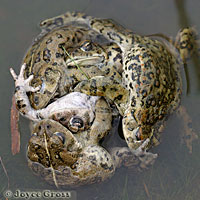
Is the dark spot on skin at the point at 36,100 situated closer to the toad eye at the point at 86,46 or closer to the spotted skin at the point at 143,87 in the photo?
the spotted skin at the point at 143,87

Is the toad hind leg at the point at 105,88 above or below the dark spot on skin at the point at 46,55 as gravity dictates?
below

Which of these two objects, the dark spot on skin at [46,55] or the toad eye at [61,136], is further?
the dark spot on skin at [46,55]

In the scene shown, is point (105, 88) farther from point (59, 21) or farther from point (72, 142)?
Result: point (59, 21)

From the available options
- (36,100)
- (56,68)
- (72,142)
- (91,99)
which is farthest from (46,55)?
(72,142)

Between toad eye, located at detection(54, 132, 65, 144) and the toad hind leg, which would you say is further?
the toad hind leg

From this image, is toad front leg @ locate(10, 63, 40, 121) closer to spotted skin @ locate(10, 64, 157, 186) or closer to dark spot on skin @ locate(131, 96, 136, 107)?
spotted skin @ locate(10, 64, 157, 186)

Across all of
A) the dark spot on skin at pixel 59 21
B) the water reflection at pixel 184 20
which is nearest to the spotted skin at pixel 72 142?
the dark spot on skin at pixel 59 21

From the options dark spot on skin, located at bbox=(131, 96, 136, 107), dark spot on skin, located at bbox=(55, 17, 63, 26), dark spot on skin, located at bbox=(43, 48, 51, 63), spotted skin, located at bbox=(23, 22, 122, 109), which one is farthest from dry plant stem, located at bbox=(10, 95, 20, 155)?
dark spot on skin, located at bbox=(131, 96, 136, 107)
